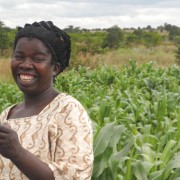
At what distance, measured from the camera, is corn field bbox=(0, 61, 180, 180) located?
2.45m

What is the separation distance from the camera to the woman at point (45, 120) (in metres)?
1.56

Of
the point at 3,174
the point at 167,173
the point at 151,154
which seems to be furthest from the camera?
the point at 151,154

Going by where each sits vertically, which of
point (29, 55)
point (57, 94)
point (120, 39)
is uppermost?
point (29, 55)

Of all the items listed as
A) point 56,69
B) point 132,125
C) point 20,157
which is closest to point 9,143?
point 20,157

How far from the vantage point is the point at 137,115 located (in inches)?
191

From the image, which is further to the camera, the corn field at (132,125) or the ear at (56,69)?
the corn field at (132,125)

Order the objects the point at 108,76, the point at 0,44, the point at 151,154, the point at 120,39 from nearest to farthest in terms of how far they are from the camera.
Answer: the point at 151,154, the point at 108,76, the point at 0,44, the point at 120,39

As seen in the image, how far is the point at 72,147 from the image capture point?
5.12 feet

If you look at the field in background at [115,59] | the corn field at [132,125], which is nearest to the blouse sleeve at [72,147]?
the corn field at [132,125]

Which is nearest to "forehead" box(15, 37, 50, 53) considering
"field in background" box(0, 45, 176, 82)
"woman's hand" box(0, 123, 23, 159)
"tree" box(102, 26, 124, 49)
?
"woman's hand" box(0, 123, 23, 159)

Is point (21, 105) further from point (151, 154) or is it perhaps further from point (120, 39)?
point (120, 39)

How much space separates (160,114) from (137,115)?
0.86ft

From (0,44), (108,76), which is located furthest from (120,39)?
(108,76)

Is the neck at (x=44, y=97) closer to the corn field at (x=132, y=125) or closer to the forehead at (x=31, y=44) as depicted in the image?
the forehead at (x=31, y=44)
